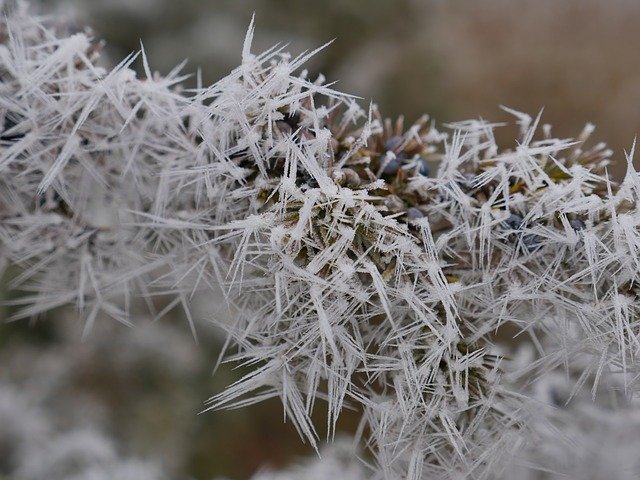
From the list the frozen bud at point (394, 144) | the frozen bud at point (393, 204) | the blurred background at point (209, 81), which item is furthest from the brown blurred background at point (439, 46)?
the frozen bud at point (393, 204)

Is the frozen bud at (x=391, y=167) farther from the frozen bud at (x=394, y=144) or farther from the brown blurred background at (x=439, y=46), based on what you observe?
the brown blurred background at (x=439, y=46)

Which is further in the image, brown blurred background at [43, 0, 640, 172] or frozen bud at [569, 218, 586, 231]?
brown blurred background at [43, 0, 640, 172]

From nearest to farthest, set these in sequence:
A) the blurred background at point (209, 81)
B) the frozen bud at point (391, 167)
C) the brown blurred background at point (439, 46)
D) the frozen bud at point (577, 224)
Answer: the frozen bud at point (577, 224) < the frozen bud at point (391, 167) < the blurred background at point (209, 81) < the brown blurred background at point (439, 46)

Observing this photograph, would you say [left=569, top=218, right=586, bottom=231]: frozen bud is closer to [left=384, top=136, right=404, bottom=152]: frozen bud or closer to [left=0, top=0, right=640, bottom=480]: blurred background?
[left=384, top=136, right=404, bottom=152]: frozen bud

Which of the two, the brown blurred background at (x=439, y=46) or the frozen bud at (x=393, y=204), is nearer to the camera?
the frozen bud at (x=393, y=204)

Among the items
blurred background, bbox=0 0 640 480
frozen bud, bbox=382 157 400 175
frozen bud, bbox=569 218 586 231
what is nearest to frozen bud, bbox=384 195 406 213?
frozen bud, bbox=382 157 400 175

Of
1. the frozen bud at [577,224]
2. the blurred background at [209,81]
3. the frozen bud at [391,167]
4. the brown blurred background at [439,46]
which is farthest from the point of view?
the brown blurred background at [439,46]

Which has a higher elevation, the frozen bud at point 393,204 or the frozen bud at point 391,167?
the frozen bud at point 391,167

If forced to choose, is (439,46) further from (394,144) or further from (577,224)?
(577,224)
